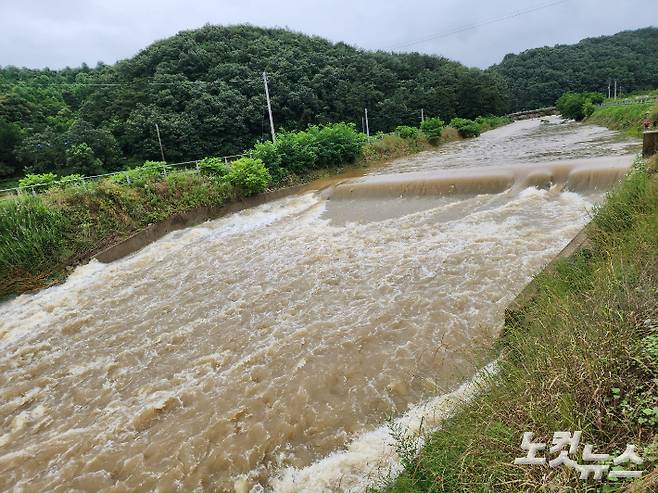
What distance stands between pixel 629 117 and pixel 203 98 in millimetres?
28338

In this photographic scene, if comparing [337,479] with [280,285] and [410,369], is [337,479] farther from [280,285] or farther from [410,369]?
[280,285]

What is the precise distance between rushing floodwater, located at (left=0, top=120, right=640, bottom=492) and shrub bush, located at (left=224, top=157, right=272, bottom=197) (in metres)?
4.41

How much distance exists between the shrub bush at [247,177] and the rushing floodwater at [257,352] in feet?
14.5

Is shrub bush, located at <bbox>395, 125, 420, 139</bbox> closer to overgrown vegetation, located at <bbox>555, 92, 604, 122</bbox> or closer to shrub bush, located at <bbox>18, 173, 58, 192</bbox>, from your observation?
shrub bush, located at <bbox>18, 173, 58, 192</bbox>

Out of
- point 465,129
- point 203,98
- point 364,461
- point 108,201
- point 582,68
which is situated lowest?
point 364,461

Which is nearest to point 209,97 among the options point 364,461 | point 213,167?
point 213,167

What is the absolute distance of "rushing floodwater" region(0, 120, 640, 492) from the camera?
351 centimetres

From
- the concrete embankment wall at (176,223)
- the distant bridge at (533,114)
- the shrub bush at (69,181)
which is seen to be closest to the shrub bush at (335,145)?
the concrete embankment wall at (176,223)

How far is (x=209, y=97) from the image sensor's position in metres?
31.3

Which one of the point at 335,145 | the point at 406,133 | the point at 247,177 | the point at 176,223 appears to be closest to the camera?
the point at 176,223

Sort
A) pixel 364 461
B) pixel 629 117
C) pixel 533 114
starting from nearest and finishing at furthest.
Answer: pixel 364 461 < pixel 629 117 < pixel 533 114

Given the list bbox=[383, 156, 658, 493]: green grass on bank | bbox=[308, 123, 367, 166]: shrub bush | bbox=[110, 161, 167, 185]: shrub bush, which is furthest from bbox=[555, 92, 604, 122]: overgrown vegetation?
bbox=[383, 156, 658, 493]: green grass on bank

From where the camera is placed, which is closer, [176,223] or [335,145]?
[176,223]

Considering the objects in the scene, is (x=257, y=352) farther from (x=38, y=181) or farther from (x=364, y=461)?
(x=38, y=181)
